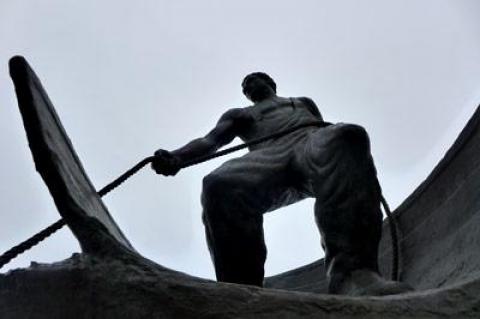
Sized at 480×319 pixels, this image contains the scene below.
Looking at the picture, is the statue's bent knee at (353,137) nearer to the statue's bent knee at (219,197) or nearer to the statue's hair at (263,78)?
the statue's bent knee at (219,197)

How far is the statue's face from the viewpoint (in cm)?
559

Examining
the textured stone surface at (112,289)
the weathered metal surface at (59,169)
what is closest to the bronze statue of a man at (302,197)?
the textured stone surface at (112,289)

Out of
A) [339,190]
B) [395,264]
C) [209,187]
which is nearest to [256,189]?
[209,187]

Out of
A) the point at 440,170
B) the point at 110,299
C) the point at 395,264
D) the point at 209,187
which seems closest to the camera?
the point at 110,299

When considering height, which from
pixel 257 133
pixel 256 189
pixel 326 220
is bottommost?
pixel 326 220

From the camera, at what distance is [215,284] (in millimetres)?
2990

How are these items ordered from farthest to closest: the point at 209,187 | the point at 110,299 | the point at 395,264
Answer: the point at 395,264 < the point at 209,187 < the point at 110,299

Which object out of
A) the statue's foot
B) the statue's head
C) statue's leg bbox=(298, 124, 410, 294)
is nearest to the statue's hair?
the statue's head

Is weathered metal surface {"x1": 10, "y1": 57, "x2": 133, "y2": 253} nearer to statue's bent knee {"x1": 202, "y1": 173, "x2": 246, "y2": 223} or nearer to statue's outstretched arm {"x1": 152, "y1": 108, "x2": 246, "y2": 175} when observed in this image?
statue's bent knee {"x1": 202, "y1": 173, "x2": 246, "y2": 223}

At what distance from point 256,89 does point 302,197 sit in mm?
1177

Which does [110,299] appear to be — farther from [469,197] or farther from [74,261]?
[469,197]

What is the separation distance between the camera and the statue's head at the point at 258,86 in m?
5.60

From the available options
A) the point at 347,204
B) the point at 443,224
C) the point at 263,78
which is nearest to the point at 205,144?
the point at 263,78

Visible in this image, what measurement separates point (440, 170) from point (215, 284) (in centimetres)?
297
